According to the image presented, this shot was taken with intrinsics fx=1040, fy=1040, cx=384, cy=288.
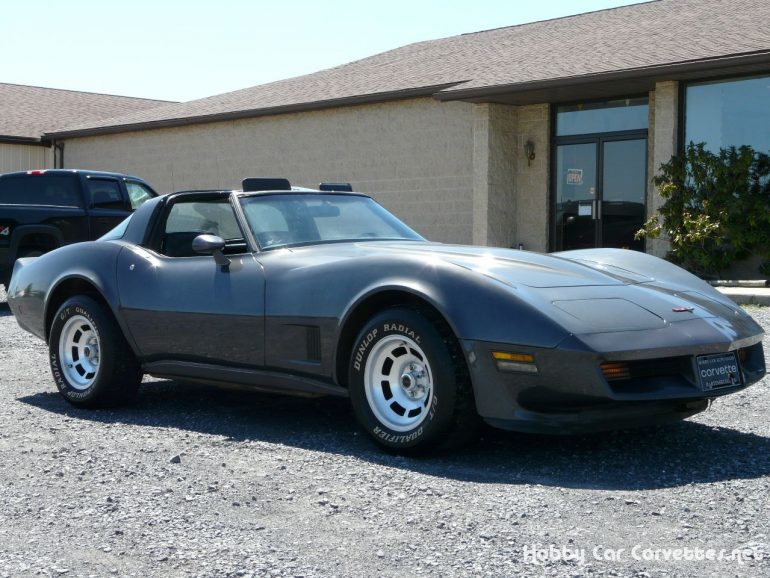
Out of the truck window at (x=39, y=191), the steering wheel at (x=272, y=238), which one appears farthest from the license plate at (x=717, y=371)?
the truck window at (x=39, y=191)

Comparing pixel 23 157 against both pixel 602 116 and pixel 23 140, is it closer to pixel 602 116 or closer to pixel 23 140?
pixel 23 140

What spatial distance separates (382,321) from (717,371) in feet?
5.07

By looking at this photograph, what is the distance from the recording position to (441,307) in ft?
15.3

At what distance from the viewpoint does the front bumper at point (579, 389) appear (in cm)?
439

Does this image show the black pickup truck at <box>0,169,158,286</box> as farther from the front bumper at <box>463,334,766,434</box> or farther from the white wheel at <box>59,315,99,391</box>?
the front bumper at <box>463,334,766,434</box>

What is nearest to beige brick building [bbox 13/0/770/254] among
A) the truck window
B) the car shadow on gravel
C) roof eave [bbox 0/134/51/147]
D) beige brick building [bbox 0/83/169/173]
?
the truck window

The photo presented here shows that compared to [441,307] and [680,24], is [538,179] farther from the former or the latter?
[441,307]

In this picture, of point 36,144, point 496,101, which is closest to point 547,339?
point 496,101

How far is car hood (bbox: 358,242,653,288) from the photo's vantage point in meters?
4.80

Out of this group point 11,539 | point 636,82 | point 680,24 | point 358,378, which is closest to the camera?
point 11,539

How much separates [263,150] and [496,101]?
5925 mm

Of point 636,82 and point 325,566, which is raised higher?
point 636,82

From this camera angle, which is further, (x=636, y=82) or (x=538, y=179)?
(x=538, y=179)

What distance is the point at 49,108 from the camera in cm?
3073
